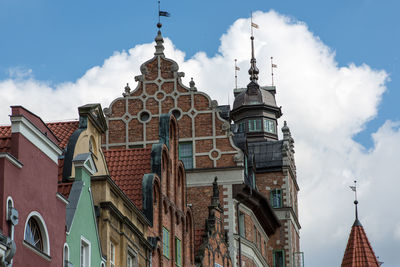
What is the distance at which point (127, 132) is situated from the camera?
202ft

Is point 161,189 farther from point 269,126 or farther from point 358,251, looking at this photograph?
point 269,126

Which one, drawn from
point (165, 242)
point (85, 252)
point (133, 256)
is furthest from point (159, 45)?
point (85, 252)

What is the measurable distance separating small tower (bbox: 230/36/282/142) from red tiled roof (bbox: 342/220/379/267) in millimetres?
17379

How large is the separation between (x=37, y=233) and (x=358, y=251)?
46839 millimetres

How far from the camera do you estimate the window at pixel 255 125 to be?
291 ft

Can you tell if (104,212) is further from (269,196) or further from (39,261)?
(269,196)

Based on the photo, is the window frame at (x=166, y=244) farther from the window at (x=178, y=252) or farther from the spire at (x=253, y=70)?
the spire at (x=253, y=70)

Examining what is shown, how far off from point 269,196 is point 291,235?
10.7ft

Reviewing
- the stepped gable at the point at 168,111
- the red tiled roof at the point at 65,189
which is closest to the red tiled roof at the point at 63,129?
the red tiled roof at the point at 65,189

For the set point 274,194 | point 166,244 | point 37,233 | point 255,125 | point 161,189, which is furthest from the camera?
point 255,125

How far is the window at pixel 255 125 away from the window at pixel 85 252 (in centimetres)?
5729

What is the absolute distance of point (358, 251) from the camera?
7156 cm

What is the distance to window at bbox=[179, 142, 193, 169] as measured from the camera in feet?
200

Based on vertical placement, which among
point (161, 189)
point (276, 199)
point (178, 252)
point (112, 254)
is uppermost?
point (276, 199)
